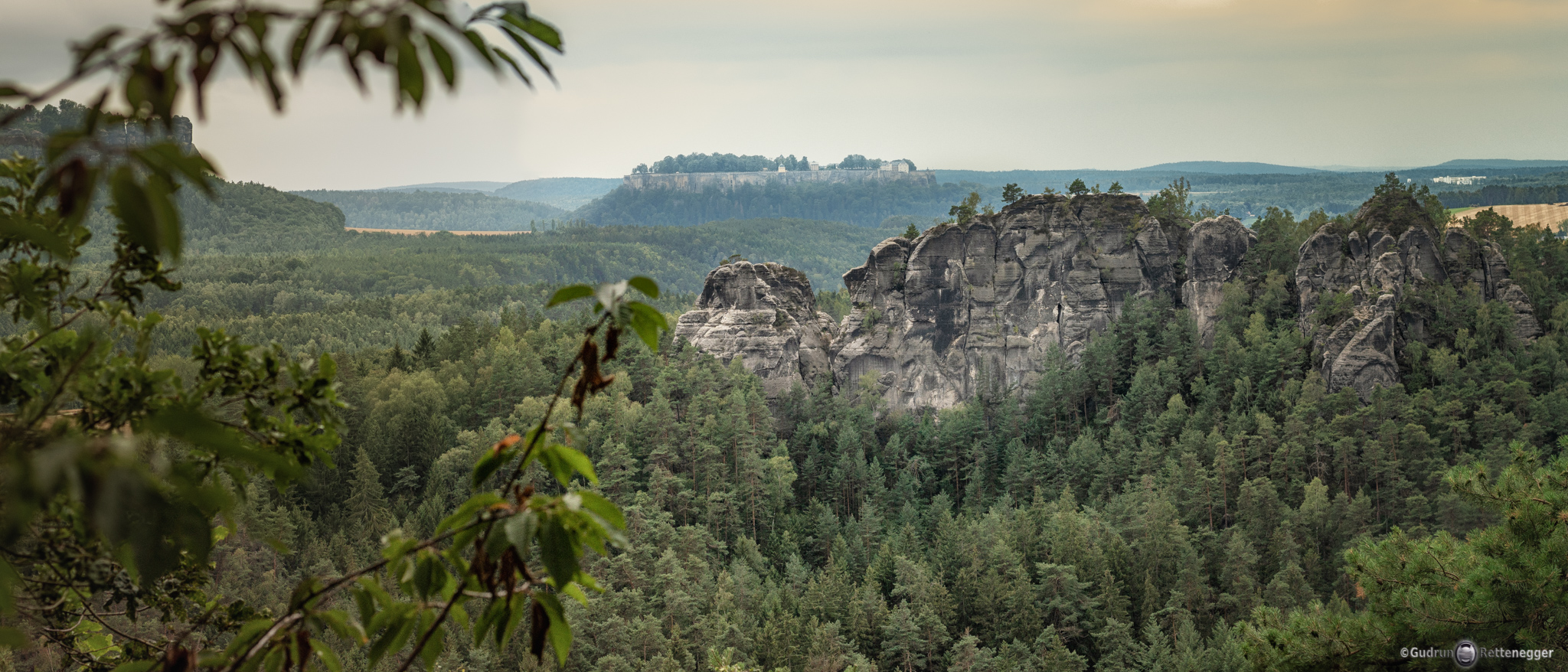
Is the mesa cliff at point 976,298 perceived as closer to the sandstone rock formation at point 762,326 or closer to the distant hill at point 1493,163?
the sandstone rock formation at point 762,326

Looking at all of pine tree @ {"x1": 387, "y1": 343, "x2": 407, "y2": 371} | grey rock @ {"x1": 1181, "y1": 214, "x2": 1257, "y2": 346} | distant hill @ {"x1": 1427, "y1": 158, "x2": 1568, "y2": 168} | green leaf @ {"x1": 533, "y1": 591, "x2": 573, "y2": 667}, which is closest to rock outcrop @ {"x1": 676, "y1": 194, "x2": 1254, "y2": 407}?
grey rock @ {"x1": 1181, "y1": 214, "x2": 1257, "y2": 346}

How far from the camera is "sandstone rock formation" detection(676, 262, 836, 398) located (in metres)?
63.8

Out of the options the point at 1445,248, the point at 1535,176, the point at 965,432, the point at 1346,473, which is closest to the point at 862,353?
the point at 965,432

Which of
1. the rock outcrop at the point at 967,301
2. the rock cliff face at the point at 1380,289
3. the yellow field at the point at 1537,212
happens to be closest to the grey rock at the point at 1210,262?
the rock outcrop at the point at 967,301

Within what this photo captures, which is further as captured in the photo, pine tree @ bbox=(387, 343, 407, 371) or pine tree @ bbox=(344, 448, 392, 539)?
pine tree @ bbox=(387, 343, 407, 371)

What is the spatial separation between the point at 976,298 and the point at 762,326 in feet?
48.7

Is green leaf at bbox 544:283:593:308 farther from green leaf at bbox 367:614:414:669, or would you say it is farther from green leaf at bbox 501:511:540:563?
green leaf at bbox 367:614:414:669

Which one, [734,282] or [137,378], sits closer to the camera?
[137,378]

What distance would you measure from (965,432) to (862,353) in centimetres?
994

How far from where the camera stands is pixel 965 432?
59.5 meters

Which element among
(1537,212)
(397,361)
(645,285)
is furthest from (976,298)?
(645,285)

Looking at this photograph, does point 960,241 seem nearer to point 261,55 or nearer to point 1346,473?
point 1346,473

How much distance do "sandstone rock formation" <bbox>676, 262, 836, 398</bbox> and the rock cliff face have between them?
30.7 m

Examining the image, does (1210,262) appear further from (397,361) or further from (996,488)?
(397,361)
